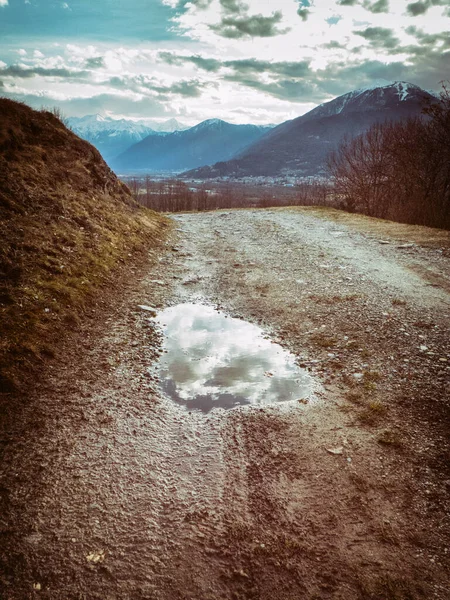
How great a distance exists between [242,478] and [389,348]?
11.5 ft

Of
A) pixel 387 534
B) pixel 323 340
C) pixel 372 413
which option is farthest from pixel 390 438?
pixel 323 340

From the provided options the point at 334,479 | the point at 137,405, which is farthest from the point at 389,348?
the point at 137,405

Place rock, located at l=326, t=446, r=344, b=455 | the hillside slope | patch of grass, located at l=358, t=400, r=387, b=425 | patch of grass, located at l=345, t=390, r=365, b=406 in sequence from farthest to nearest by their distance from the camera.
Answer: the hillside slope
patch of grass, located at l=345, t=390, r=365, b=406
patch of grass, located at l=358, t=400, r=387, b=425
rock, located at l=326, t=446, r=344, b=455

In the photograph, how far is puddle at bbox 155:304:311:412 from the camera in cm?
→ 461

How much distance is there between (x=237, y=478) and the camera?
3.32 meters

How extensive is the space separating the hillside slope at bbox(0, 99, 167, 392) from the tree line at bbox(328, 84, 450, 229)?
16.3 meters

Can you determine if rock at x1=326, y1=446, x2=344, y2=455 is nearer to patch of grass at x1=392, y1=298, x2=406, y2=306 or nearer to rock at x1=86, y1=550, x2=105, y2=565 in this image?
rock at x1=86, y1=550, x2=105, y2=565

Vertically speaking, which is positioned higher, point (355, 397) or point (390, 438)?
point (355, 397)

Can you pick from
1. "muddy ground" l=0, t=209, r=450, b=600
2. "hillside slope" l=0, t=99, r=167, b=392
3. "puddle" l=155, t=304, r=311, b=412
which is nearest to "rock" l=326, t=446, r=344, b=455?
"muddy ground" l=0, t=209, r=450, b=600

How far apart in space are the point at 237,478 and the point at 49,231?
308 inches

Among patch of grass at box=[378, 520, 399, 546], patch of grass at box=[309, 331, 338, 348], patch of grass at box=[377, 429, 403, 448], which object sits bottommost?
patch of grass at box=[378, 520, 399, 546]

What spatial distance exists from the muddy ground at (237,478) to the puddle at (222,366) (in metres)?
0.22

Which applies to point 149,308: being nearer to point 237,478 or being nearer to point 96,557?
point 237,478

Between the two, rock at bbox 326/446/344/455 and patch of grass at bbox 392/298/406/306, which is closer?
rock at bbox 326/446/344/455
